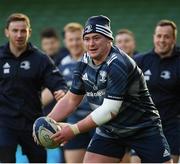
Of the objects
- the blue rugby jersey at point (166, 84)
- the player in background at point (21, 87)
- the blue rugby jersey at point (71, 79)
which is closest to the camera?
the player in background at point (21, 87)

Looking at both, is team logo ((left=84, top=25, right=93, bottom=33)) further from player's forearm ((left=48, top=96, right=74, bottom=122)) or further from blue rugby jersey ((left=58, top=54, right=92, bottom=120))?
blue rugby jersey ((left=58, top=54, right=92, bottom=120))

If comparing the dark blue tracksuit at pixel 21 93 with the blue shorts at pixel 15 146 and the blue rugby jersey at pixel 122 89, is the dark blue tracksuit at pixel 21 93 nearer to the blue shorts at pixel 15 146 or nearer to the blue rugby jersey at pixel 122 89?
the blue shorts at pixel 15 146

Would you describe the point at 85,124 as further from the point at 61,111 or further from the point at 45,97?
the point at 45,97

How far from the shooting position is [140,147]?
6.80 m

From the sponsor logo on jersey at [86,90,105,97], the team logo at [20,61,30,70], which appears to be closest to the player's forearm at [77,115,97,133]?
the sponsor logo on jersey at [86,90,105,97]

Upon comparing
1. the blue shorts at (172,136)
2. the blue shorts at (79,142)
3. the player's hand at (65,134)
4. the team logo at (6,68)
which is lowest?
the blue shorts at (79,142)

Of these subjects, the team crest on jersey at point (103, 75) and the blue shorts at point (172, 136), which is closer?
the team crest on jersey at point (103, 75)

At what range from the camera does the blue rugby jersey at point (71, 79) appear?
9.79 meters

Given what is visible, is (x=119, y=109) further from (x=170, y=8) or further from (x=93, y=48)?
(x=170, y=8)

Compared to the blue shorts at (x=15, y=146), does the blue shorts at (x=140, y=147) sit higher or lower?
higher

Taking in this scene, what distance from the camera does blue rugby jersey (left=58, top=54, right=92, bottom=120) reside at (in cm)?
979

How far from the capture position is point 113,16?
15930mm

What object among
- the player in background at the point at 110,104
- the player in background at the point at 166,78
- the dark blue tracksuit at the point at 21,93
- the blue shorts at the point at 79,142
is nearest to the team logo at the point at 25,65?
the dark blue tracksuit at the point at 21,93

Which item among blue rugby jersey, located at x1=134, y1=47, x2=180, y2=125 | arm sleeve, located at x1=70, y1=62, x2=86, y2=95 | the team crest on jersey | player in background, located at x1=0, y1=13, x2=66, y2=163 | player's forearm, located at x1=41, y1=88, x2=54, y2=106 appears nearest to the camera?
the team crest on jersey
